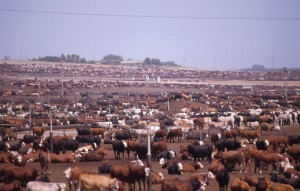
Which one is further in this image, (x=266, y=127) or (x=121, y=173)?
(x=266, y=127)

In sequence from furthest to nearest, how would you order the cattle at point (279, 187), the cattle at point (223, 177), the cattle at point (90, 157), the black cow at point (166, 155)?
the cattle at point (90, 157)
the black cow at point (166, 155)
the cattle at point (223, 177)
the cattle at point (279, 187)

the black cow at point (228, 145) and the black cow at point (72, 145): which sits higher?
the black cow at point (228, 145)

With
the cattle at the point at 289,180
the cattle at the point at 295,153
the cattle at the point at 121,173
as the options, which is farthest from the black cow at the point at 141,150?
the cattle at the point at 289,180

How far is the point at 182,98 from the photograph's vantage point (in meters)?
60.5

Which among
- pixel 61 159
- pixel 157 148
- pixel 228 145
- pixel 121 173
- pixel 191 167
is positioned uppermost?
pixel 121 173

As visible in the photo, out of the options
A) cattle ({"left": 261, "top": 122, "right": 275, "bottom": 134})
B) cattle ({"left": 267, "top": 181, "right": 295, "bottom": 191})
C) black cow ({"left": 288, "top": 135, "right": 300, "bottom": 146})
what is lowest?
cattle ({"left": 261, "top": 122, "right": 275, "bottom": 134})

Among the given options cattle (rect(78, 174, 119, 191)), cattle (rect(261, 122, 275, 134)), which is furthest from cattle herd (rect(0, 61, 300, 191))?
cattle (rect(261, 122, 275, 134))

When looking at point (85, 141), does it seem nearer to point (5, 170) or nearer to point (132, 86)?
point (5, 170)

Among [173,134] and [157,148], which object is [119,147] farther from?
[173,134]

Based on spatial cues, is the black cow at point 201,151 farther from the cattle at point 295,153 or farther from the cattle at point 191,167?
the cattle at point 295,153

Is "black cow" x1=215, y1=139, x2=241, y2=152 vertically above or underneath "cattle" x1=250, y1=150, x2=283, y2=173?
underneath

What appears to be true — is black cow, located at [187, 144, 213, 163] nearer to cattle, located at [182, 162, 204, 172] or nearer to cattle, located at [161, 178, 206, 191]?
cattle, located at [182, 162, 204, 172]

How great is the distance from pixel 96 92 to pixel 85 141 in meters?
54.5

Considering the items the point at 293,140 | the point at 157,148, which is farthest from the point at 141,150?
the point at 293,140
